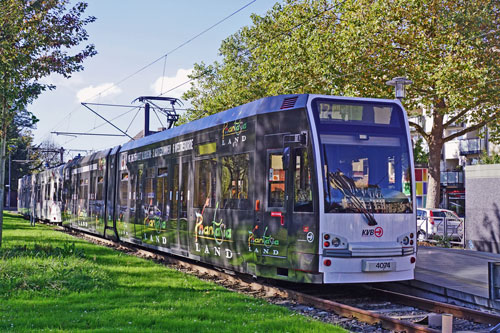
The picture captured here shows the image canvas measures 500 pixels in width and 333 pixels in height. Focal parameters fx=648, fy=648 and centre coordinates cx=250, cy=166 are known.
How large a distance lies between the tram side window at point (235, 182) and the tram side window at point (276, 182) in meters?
0.75

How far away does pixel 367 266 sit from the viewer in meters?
10.6

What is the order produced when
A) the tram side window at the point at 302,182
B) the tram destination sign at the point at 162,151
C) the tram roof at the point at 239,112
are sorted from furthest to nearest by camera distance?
the tram destination sign at the point at 162,151
the tram roof at the point at 239,112
the tram side window at the point at 302,182

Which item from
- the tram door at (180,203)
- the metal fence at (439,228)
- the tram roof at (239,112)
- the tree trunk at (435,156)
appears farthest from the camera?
the tree trunk at (435,156)

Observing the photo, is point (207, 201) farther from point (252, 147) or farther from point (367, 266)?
point (367, 266)

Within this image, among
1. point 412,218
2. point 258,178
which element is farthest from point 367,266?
point 258,178

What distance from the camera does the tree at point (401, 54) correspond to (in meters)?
23.6

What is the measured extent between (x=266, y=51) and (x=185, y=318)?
72.7 feet

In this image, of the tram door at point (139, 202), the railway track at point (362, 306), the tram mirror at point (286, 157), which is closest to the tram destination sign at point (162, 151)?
the tram door at point (139, 202)

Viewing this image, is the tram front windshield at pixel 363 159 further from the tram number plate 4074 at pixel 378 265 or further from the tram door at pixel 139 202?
the tram door at pixel 139 202

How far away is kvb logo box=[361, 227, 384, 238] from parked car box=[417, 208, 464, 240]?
16.7 metres

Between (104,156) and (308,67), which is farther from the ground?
(308,67)

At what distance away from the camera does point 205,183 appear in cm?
1412

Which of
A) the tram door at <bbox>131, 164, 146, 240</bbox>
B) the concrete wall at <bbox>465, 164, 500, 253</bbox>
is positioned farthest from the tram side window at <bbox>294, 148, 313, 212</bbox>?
the concrete wall at <bbox>465, 164, 500, 253</bbox>

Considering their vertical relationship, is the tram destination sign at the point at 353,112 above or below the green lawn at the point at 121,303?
above
